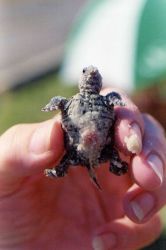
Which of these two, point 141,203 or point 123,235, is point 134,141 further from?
point 123,235

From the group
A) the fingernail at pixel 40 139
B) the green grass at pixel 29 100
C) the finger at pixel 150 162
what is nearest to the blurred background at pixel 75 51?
the green grass at pixel 29 100

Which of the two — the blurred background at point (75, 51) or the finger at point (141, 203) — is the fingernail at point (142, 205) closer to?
the finger at point (141, 203)

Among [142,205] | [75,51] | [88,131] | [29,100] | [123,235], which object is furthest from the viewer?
[29,100]

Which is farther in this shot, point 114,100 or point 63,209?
point 63,209

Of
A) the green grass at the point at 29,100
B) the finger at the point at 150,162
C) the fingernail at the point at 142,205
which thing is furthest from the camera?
the green grass at the point at 29,100

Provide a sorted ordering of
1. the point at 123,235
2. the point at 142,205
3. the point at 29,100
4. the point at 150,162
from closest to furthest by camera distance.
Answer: the point at 150,162 < the point at 142,205 < the point at 123,235 < the point at 29,100

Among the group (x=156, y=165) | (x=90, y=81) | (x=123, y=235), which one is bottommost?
(x=123, y=235)

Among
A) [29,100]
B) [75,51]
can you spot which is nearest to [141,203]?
[75,51]
